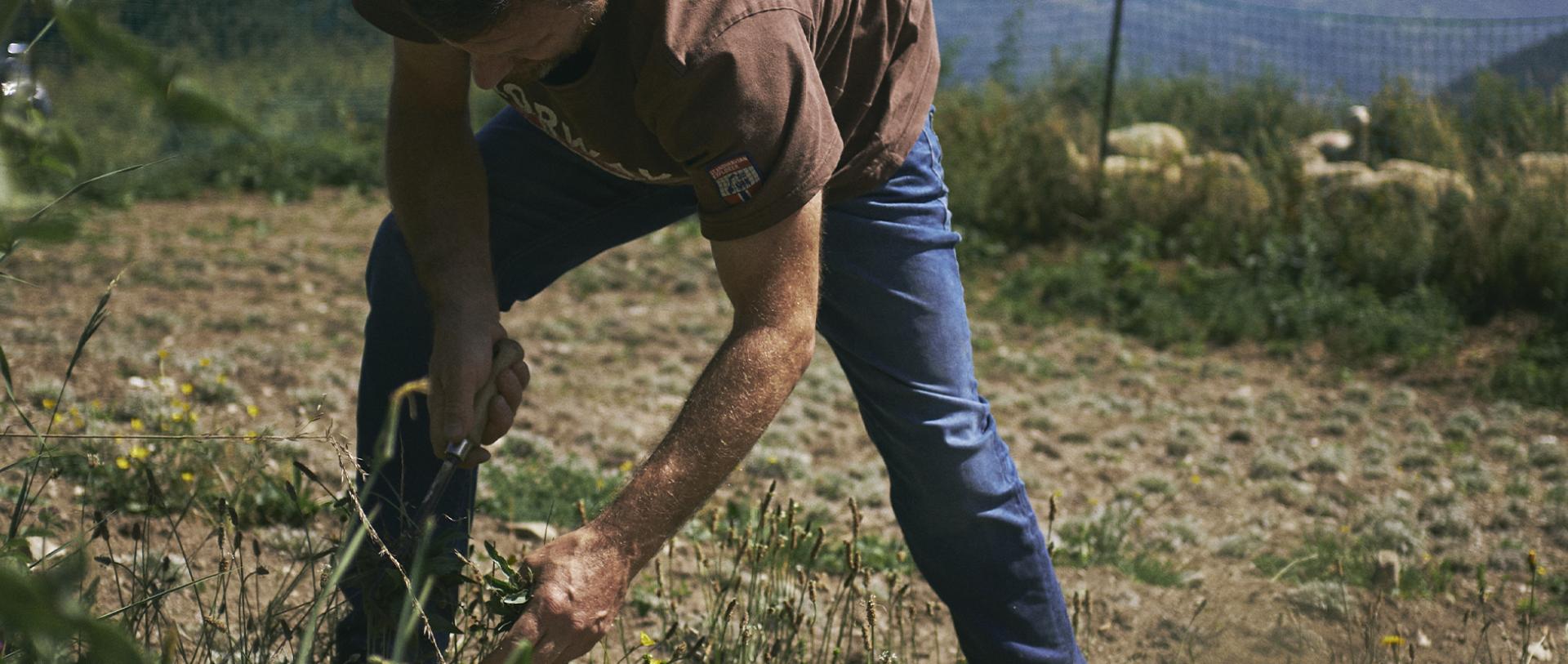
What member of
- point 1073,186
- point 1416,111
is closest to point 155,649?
point 1073,186

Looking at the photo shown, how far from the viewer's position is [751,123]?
175cm

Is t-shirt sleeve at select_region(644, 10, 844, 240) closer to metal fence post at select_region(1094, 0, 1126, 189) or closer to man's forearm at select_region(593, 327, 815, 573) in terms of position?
man's forearm at select_region(593, 327, 815, 573)

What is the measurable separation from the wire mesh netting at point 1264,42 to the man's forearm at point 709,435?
8.28 meters

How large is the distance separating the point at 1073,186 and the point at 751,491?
15.5ft

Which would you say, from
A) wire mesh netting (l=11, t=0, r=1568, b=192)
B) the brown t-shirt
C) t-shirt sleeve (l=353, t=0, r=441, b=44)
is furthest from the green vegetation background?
the brown t-shirt

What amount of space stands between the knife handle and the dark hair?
1.99 ft

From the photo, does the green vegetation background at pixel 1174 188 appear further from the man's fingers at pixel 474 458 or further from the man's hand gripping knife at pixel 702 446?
the man's hand gripping knife at pixel 702 446

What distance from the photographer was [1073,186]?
26.8 feet

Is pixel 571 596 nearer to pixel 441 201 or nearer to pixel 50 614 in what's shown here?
pixel 441 201

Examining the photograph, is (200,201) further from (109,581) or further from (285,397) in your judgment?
(109,581)

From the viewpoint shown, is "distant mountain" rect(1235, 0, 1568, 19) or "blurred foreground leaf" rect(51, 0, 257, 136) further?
"distant mountain" rect(1235, 0, 1568, 19)

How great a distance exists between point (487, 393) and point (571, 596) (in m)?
0.59

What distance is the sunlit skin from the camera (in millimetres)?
1707

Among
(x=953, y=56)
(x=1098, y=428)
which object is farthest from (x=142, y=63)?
(x=953, y=56)
